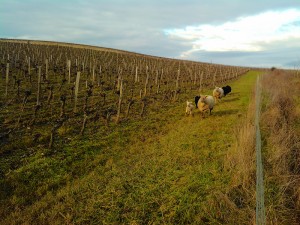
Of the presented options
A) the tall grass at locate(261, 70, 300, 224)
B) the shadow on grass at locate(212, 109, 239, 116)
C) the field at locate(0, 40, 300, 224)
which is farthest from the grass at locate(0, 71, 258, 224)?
the shadow on grass at locate(212, 109, 239, 116)

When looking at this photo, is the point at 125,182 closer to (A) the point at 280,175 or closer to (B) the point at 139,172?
(B) the point at 139,172

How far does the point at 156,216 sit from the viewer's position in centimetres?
539

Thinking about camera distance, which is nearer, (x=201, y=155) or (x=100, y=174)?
(x=100, y=174)

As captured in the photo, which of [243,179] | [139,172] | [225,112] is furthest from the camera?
[225,112]

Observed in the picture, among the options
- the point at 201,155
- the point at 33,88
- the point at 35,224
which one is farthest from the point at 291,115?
the point at 33,88

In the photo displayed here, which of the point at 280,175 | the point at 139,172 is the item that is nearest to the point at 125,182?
the point at 139,172

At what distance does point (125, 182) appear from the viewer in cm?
680

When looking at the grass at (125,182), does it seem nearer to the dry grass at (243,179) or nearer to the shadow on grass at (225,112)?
the dry grass at (243,179)

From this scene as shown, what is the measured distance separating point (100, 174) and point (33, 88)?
45.8 ft

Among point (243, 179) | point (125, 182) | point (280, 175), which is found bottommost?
point (125, 182)

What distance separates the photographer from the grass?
5.40 m

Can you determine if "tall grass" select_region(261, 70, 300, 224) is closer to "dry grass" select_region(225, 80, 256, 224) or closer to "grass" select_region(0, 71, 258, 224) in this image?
"dry grass" select_region(225, 80, 256, 224)

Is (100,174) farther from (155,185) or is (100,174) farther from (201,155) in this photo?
(201,155)

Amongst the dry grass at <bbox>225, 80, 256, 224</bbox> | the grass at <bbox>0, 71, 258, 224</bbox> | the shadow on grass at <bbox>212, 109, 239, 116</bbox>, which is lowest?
the grass at <bbox>0, 71, 258, 224</bbox>
